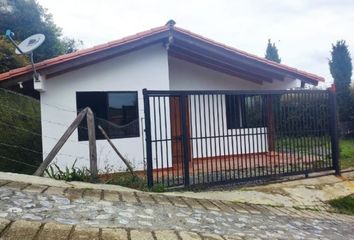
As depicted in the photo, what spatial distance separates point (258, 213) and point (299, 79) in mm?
6264

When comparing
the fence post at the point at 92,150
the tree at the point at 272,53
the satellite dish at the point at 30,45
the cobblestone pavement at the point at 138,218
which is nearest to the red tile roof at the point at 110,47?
the satellite dish at the point at 30,45

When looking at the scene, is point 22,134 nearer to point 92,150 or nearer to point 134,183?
point 92,150

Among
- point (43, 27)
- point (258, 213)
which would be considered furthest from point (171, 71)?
point (43, 27)

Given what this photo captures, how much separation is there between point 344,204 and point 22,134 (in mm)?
9431

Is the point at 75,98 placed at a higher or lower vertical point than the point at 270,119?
higher

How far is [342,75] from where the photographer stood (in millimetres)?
20688

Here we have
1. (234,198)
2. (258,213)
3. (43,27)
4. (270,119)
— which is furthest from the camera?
(43,27)

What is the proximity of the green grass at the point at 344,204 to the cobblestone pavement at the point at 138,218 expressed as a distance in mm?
799

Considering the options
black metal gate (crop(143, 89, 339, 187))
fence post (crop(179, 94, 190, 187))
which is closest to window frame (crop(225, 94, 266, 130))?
black metal gate (crop(143, 89, 339, 187))

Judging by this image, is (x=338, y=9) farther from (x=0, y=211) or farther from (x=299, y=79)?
(x=0, y=211)

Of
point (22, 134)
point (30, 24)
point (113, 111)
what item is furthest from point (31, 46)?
point (30, 24)

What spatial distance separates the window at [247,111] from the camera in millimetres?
8055

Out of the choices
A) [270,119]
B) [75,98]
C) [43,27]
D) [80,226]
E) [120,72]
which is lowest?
[80,226]

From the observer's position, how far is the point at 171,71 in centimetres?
1119
